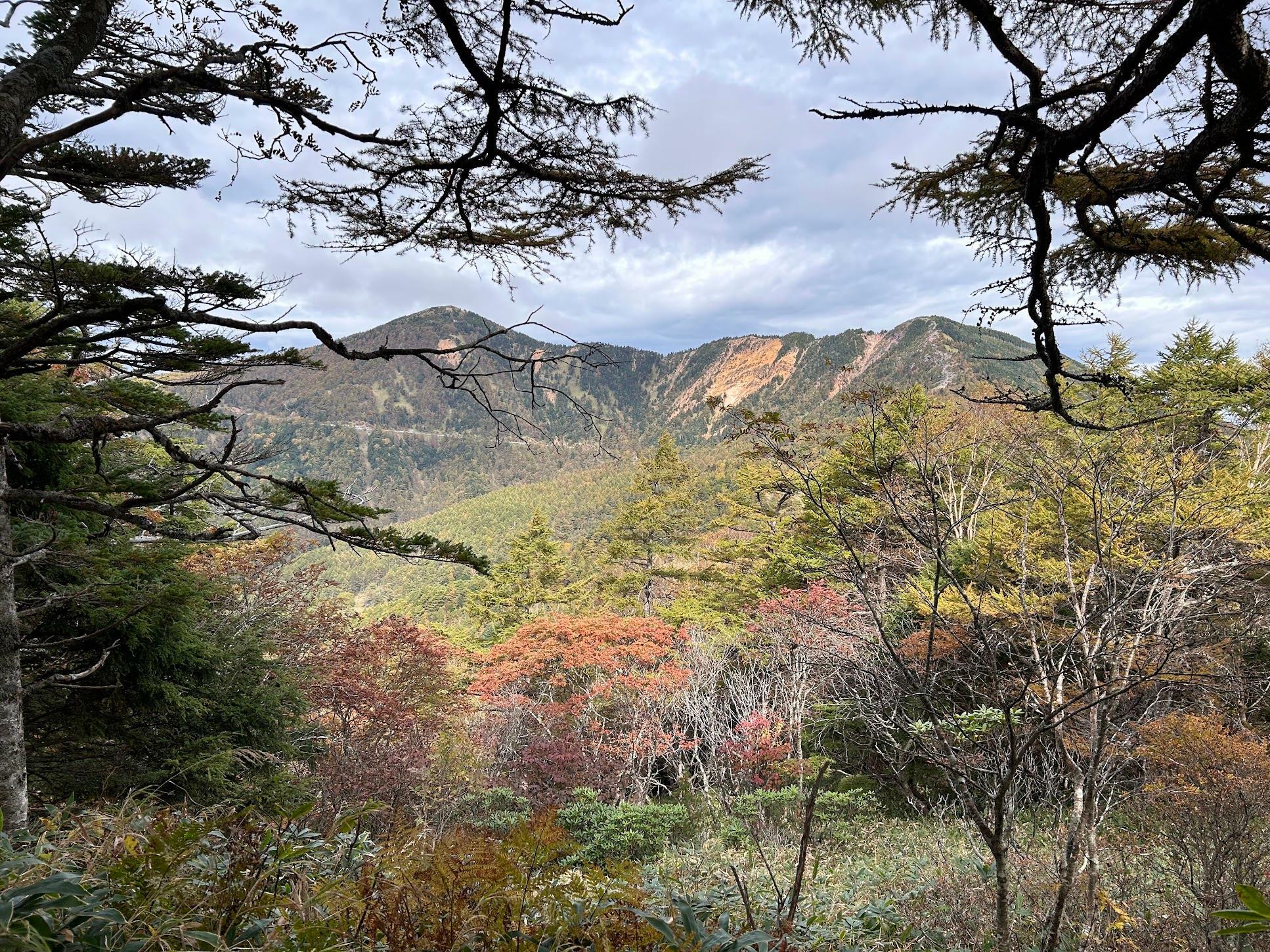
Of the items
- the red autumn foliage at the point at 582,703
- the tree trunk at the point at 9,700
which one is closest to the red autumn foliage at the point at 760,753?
the red autumn foliage at the point at 582,703

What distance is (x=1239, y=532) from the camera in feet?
19.9

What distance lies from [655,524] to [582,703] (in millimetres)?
8524

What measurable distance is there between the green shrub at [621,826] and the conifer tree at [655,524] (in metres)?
11.2

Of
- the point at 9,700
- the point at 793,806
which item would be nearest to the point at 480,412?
the point at 793,806

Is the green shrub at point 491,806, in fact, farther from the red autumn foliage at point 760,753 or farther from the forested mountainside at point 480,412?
the forested mountainside at point 480,412

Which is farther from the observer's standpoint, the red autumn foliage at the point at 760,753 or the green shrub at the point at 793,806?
the red autumn foliage at the point at 760,753

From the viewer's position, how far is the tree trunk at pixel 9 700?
2.71m

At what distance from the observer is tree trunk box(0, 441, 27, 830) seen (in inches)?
106

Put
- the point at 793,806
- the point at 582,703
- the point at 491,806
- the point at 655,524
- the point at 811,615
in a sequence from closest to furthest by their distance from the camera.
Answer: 1. the point at 793,806
2. the point at 491,806
3. the point at 811,615
4. the point at 582,703
5. the point at 655,524

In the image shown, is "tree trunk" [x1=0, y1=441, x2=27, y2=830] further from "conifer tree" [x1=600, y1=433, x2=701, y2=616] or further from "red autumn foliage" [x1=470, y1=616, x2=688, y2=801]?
"conifer tree" [x1=600, y1=433, x2=701, y2=616]

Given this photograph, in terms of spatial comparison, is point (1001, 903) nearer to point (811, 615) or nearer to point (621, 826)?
point (621, 826)

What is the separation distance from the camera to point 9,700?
277 centimetres

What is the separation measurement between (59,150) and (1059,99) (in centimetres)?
402

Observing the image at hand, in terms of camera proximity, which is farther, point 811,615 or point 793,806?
point 811,615
